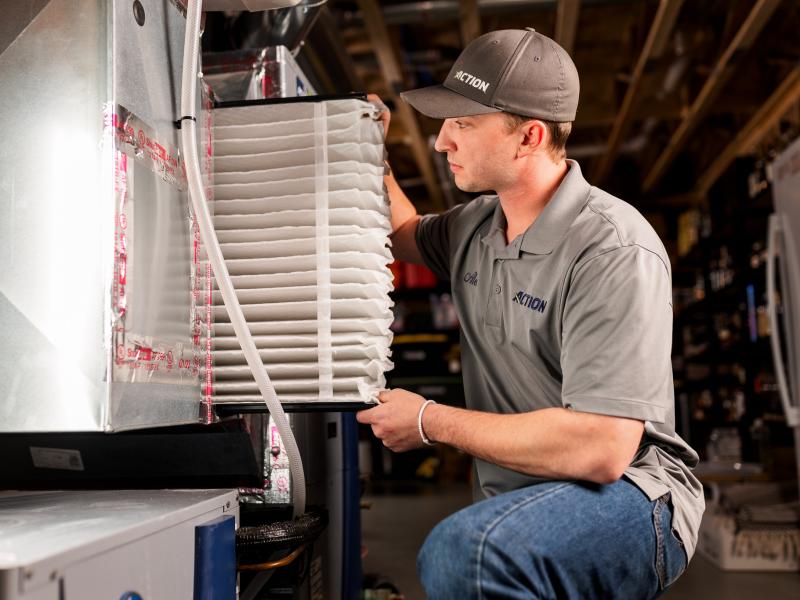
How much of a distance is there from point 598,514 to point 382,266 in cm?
61

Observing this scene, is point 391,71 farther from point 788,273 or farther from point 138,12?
point 138,12

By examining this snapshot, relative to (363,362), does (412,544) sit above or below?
below

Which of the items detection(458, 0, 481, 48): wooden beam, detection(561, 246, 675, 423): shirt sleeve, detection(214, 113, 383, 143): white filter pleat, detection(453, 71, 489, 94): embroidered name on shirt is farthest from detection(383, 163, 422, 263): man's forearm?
detection(458, 0, 481, 48): wooden beam

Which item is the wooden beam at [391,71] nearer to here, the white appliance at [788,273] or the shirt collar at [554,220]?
the white appliance at [788,273]

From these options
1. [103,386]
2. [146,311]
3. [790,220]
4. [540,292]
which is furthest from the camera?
[790,220]

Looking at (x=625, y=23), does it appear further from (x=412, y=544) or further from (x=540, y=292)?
(x=540, y=292)

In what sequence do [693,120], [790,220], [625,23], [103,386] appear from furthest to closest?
1. [693,120]
2. [625,23]
3. [790,220]
4. [103,386]

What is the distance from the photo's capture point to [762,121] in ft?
19.5

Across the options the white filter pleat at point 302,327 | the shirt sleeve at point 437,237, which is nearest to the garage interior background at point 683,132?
the shirt sleeve at point 437,237

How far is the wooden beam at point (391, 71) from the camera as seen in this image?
12.9 feet

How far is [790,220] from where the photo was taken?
3.61 meters

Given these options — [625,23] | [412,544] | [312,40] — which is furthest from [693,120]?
[412,544]

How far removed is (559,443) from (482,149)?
0.68 meters

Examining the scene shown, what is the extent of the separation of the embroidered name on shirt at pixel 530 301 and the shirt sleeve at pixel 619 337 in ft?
0.27
